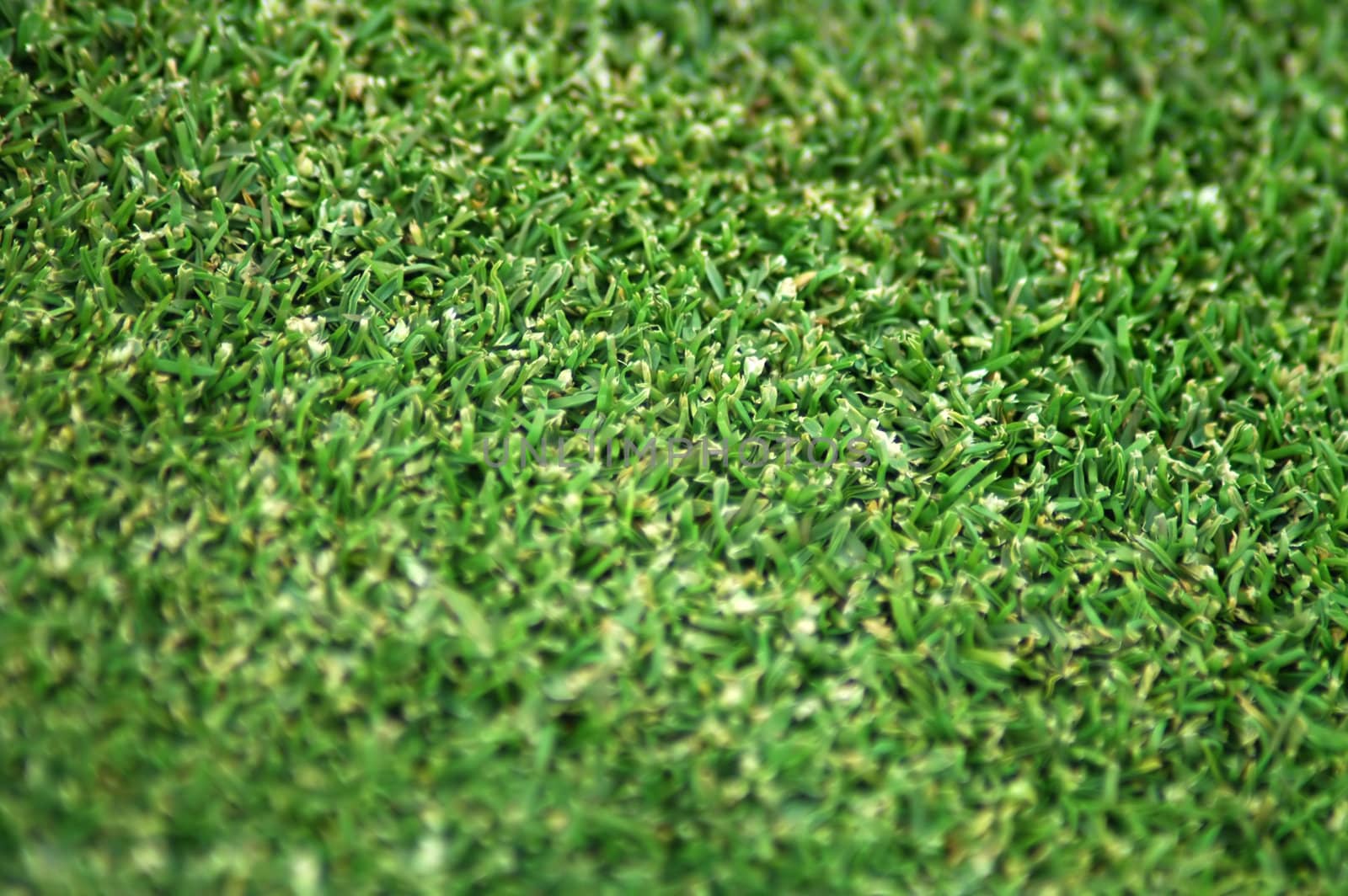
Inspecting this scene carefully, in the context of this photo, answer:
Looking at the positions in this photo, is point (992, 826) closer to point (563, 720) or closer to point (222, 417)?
point (563, 720)

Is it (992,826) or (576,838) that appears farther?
(992,826)

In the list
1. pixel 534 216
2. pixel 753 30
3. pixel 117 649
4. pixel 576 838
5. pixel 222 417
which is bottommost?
pixel 576 838

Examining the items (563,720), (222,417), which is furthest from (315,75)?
(563,720)

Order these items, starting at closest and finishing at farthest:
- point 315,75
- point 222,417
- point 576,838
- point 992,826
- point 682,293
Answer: point 576,838 < point 992,826 < point 222,417 < point 682,293 < point 315,75

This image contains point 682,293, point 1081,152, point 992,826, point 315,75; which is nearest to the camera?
point 992,826

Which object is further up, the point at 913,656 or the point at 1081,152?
the point at 1081,152

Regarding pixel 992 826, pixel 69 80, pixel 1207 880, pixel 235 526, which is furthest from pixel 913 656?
pixel 69 80
